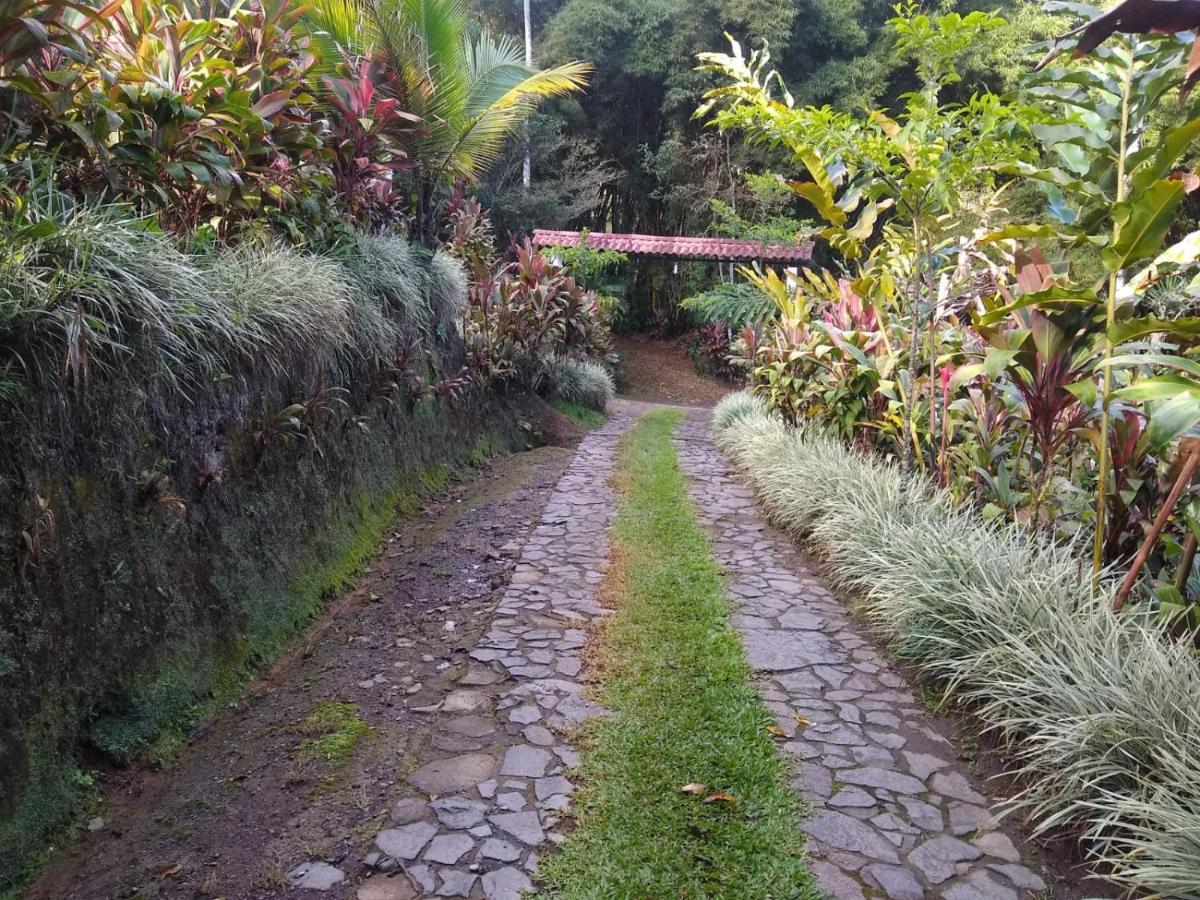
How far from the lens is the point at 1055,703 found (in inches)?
95.3

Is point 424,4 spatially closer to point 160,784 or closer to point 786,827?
point 160,784

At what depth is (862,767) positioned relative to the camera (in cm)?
252

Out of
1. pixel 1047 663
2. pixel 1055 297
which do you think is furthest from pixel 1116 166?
pixel 1047 663

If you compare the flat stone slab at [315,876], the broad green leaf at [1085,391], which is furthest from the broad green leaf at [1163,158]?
the flat stone slab at [315,876]

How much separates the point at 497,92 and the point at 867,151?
394 centimetres

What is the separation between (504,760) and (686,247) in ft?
51.6

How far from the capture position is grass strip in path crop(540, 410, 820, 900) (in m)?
1.99

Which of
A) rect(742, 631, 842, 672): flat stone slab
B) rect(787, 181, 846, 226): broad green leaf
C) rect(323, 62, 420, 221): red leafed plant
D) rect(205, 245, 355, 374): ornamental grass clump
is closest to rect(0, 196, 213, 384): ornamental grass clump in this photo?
rect(205, 245, 355, 374): ornamental grass clump

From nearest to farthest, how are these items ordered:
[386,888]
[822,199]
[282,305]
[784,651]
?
[386,888], [784,651], [282,305], [822,199]

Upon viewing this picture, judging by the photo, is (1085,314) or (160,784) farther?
(1085,314)

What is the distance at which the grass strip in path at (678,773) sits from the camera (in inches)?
78.4

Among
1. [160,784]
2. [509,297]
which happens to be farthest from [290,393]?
[509,297]

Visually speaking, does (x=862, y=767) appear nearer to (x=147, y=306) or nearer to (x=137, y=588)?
(x=137, y=588)

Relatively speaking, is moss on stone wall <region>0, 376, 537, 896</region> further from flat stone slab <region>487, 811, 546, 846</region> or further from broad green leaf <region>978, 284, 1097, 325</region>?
broad green leaf <region>978, 284, 1097, 325</region>
